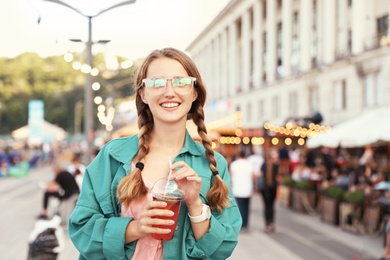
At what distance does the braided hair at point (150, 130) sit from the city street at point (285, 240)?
5.67 metres

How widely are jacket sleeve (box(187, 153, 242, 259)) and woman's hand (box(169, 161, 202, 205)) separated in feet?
0.48

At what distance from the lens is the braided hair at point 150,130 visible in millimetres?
2195

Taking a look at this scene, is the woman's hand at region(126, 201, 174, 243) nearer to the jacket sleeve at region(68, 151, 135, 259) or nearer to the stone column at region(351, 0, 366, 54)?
the jacket sleeve at region(68, 151, 135, 259)

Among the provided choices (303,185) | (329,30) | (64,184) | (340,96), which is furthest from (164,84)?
(329,30)

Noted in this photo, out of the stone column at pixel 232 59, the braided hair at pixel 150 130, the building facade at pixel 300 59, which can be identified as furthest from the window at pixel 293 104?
the braided hair at pixel 150 130

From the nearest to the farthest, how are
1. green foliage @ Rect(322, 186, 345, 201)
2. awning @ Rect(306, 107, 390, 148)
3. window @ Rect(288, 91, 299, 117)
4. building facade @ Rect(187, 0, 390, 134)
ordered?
1. awning @ Rect(306, 107, 390, 148)
2. green foliage @ Rect(322, 186, 345, 201)
3. building facade @ Rect(187, 0, 390, 134)
4. window @ Rect(288, 91, 299, 117)

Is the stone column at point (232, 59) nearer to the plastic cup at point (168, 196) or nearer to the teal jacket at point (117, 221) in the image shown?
the teal jacket at point (117, 221)

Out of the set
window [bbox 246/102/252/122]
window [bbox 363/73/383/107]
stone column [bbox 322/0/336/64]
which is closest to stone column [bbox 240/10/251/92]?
window [bbox 246/102/252/122]

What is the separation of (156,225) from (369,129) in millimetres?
11999

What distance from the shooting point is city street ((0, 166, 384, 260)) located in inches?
417

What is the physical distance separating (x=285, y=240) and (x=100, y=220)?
421 inches

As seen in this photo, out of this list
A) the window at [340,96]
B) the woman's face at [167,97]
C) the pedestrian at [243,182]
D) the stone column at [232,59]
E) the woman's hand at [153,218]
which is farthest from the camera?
the stone column at [232,59]

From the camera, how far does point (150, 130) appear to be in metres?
2.43

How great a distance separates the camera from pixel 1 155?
1454 inches
